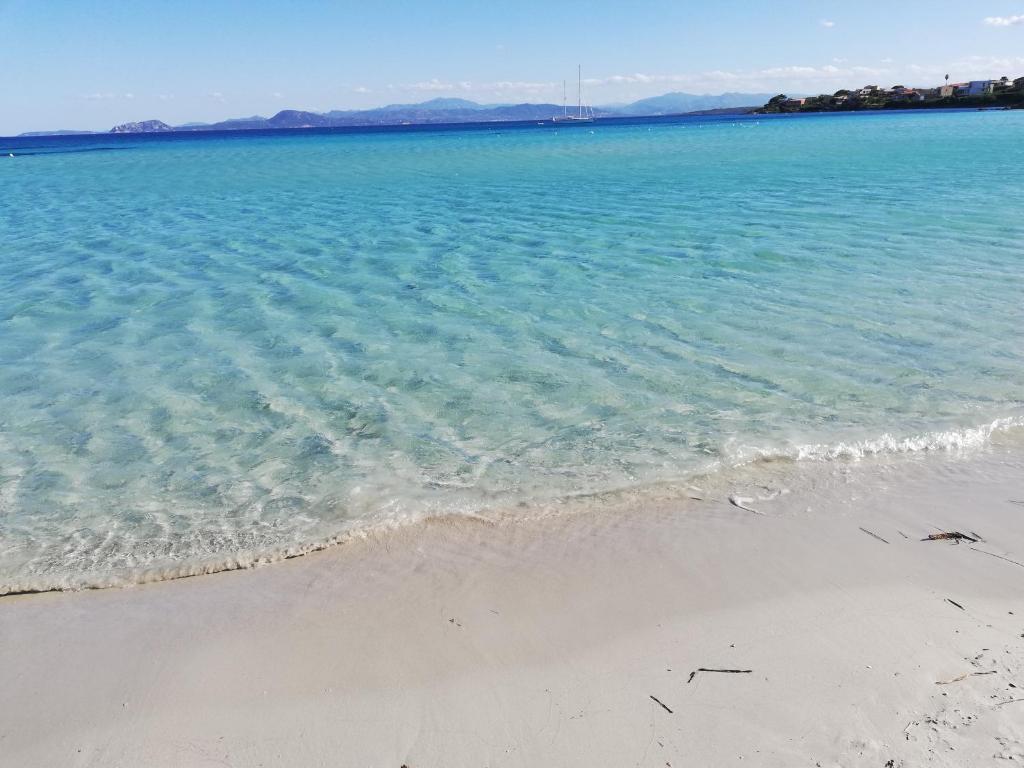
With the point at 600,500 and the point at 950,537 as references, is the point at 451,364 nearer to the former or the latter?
the point at 600,500

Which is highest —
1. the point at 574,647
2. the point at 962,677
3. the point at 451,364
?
the point at 451,364

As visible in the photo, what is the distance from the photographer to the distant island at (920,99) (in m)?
113

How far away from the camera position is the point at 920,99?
133625 millimetres

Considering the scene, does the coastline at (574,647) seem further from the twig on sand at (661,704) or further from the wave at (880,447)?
the wave at (880,447)

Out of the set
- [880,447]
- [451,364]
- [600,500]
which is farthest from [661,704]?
[451,364]

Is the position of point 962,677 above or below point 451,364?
below

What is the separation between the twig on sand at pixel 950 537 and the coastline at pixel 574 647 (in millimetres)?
73

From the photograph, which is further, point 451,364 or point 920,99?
point 920,99

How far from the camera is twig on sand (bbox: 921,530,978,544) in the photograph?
420 cm

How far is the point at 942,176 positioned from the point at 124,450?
24.5 m

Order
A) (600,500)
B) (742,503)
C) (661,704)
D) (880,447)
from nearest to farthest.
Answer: (661,704), (742,503), (600,500), (880,447)

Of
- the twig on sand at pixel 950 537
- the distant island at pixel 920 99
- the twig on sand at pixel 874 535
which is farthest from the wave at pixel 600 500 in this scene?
the distant island at pixel 920 99

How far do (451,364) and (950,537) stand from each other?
480 centimetres

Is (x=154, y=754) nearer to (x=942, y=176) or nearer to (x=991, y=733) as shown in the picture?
(x=991, y=733)
